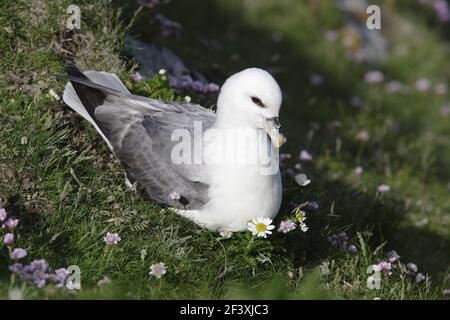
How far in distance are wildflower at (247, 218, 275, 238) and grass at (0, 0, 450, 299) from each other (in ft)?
0.35

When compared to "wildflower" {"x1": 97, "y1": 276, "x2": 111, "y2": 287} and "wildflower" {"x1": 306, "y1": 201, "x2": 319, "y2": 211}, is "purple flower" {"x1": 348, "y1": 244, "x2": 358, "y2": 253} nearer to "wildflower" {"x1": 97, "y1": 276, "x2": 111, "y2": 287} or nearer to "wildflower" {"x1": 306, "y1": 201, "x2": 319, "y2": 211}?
"wildflower" {"x1": 306, "y1": 201, "x2": 319, "y2": 211}

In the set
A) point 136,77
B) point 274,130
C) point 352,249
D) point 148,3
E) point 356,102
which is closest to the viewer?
point 274,130

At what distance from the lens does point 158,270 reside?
135 inches

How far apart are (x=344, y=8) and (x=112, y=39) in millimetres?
4040

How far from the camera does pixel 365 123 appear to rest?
662cm

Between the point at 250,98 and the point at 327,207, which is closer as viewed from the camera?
the point at 250,98

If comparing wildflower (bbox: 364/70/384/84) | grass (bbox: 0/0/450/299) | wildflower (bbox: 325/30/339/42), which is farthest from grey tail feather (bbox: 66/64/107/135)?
wildflower (bbox: 325/30/339/42)

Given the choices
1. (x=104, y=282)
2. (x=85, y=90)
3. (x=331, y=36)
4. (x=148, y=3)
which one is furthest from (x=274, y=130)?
(x=331, y=36)

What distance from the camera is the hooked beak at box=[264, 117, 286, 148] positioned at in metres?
3.55

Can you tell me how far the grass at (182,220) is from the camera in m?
3.52

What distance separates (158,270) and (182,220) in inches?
17.0

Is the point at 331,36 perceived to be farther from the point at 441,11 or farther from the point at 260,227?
the point at 260,227
